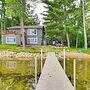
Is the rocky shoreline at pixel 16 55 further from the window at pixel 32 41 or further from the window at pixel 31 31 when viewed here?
the window at pixel 31 31

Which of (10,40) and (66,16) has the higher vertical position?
(66,16)

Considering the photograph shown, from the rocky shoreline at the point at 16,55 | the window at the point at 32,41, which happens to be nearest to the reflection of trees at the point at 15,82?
the rocky shoreline at the point at 16,55

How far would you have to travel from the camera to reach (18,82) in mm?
14375

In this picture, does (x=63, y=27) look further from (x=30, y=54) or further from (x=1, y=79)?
(x=1, y=79)

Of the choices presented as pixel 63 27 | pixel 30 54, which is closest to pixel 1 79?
pixel 30 54

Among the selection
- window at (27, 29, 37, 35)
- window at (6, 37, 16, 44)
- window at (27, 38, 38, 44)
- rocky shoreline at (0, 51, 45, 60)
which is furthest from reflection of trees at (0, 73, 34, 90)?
window at (27, 29, 37, 35)

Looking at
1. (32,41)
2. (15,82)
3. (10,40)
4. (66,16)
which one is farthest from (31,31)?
(15,82)

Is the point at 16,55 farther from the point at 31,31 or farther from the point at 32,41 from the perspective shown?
the point at 31,31

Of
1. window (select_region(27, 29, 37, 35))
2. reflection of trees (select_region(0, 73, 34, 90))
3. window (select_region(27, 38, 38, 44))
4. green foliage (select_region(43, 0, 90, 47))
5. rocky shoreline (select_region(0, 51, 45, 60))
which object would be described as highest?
green foliage (select_region(43, 0, 90, 47))

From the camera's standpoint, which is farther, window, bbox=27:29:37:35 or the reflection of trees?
window, bbox=27:29:37:35

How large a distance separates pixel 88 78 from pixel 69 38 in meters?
34.0

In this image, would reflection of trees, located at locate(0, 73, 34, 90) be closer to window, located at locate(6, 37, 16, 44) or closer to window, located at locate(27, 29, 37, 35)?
window, located at locate(6, 37, 16, 44)

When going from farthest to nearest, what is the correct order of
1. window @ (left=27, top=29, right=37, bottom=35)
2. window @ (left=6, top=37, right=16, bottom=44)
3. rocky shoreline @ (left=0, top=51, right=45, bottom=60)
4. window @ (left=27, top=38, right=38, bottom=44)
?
1. window @ (left=27, top=29, right=37, bottom=35)
2. window @ (left=27, top=38, right=38, bottom=44)
3. window @ (left=6, top=37, right=16, bottom=44)
4. rocky shoreline @ (left=0, top=51, right=45, bottom=60)

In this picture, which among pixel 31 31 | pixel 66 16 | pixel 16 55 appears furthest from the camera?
pixel 31 31
